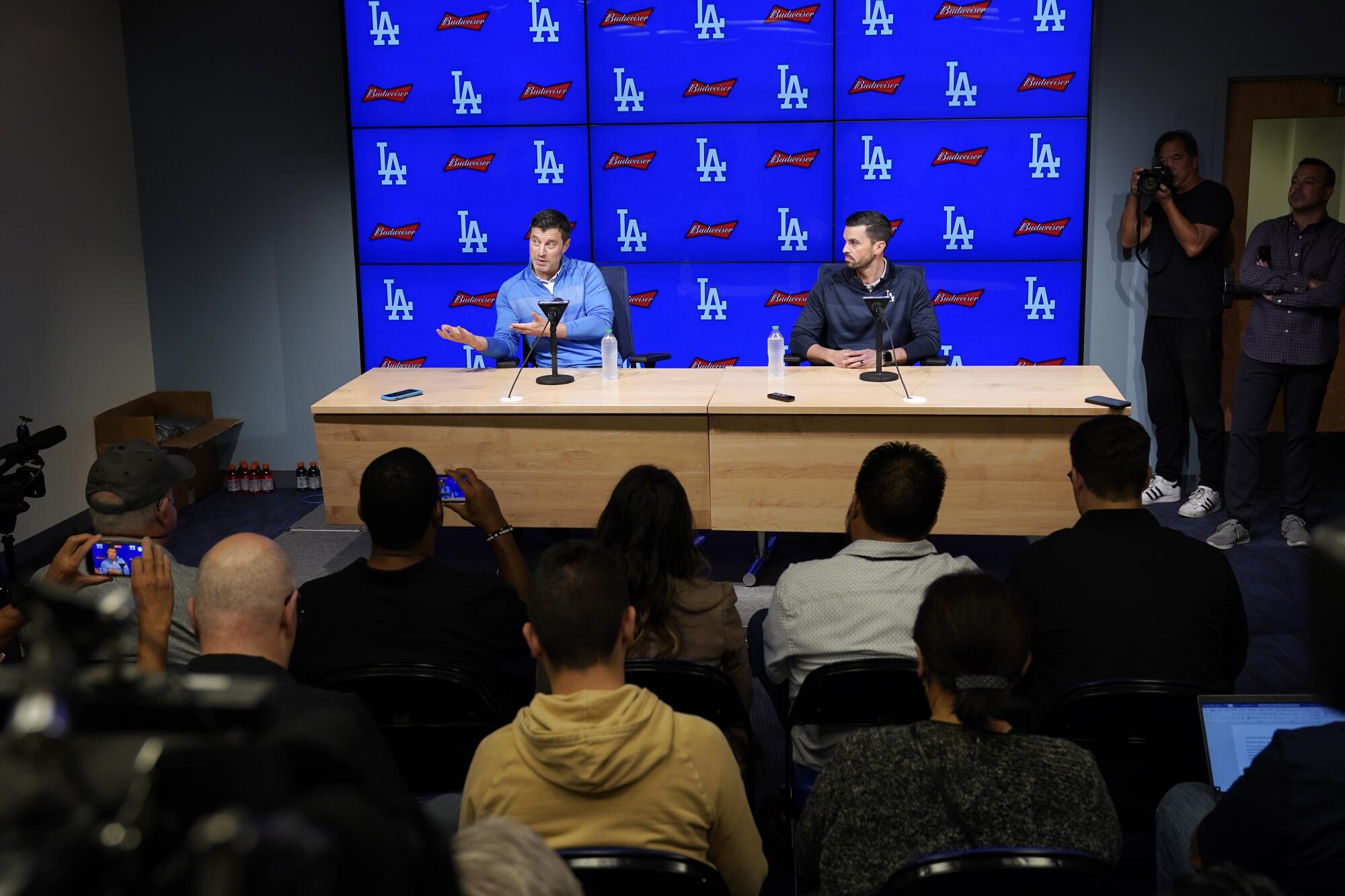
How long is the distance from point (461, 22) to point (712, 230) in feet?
4.96

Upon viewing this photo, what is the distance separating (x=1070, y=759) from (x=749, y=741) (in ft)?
2.68

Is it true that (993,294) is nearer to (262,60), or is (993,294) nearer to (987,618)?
(262,60)

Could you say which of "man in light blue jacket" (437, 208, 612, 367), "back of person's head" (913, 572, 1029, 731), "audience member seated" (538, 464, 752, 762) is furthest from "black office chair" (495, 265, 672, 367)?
"back of person's head" (913, 572, 1029, 731)

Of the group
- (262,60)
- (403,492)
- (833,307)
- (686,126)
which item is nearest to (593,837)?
(403,492)

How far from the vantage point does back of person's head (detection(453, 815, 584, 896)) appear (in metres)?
0.84

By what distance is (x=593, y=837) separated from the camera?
1.58 meters

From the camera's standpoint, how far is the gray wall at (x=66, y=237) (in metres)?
4.83

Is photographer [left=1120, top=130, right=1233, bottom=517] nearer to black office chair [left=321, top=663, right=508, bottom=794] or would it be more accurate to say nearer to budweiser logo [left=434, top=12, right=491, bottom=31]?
budweiser logo [left=434, top=12, right=491, bottom=31]

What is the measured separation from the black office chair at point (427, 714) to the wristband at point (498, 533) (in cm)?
68

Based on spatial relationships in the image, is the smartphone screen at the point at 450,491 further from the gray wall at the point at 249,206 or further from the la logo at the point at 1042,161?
the la logo at the point at 1042,161

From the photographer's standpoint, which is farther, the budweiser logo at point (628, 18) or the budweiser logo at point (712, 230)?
the budweiser logo at point (712, 230)

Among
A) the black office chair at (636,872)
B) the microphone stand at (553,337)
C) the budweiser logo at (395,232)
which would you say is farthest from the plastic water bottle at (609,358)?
the black office chair at (636,872)

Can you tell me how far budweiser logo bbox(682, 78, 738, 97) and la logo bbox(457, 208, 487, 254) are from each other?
1.18 m

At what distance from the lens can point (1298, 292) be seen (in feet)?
15.2
